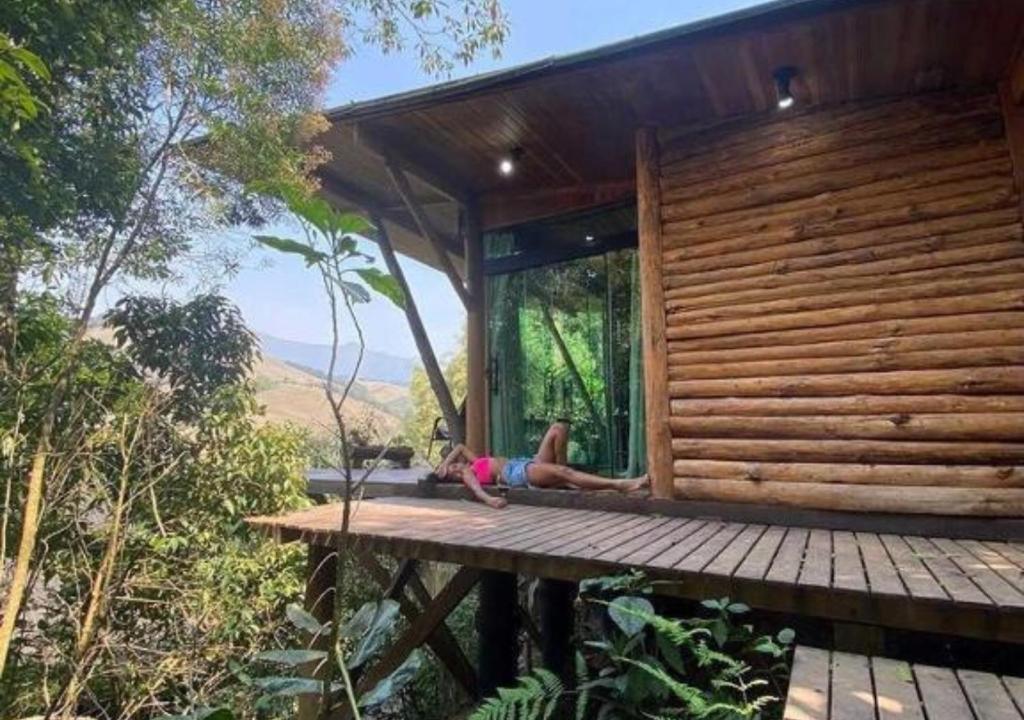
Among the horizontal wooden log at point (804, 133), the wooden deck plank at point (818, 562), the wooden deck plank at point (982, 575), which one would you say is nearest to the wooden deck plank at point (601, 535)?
the wooden deck plank at point (818, 562)

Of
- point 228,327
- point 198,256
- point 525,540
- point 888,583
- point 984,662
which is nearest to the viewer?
point 888,583

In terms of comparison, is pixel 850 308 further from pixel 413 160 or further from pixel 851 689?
A: pixel 413 160

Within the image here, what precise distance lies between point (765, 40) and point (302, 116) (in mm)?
3195

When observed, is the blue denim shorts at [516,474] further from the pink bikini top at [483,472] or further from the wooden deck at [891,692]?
the wooden deck at [891,692]

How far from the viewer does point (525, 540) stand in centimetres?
287

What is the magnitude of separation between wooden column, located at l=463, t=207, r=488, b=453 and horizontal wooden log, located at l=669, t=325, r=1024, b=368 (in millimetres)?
2236

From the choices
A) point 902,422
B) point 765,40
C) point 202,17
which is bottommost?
point 902,422

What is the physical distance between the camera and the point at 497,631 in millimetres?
3646

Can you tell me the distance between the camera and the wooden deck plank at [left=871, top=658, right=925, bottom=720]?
140cm

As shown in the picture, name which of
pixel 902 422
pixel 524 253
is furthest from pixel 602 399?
pixel 902 422

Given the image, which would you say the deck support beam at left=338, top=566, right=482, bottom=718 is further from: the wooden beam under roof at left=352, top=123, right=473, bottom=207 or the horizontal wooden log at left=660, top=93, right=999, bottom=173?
the wooden beam under roof at left=352, top=123, right=473, bottom=207

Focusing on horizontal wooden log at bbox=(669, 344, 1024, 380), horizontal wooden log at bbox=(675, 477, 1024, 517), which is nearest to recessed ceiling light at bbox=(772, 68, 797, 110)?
horizontal wooden log at bbox=(669, 344, 1024, 380)

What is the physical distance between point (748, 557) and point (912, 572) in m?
0.61

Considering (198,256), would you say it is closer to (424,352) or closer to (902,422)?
(424,352)
